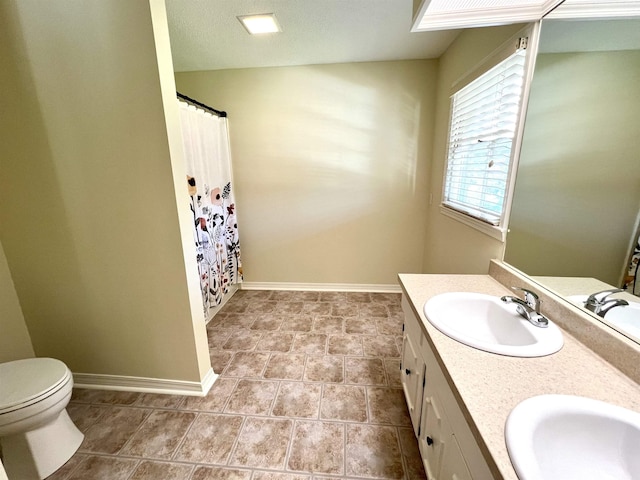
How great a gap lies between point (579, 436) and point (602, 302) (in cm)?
49

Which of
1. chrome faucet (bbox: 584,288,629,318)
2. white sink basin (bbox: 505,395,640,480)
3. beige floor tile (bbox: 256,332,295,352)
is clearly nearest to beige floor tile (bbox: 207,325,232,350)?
beige floor tile (bbox: 256,332,295,352)

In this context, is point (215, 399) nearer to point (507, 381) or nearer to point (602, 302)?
point (507, 381)

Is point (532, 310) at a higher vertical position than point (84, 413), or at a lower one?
higher

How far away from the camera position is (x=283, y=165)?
2.95 m

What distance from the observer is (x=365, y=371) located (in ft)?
6.31

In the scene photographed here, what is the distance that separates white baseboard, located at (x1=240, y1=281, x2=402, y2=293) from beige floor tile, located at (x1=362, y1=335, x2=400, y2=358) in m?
0.90

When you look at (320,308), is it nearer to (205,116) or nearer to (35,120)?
(205,116)

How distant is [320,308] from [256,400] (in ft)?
4.10

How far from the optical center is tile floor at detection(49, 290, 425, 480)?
51.4 inches

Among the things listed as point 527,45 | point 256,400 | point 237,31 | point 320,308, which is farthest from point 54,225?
point 527,45

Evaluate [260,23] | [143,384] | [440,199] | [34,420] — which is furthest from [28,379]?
[440,199]

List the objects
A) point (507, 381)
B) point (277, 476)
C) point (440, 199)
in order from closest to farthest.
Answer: point (507, 381), point (277, 476), point (440, 199)

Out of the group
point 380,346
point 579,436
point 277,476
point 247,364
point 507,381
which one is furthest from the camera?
→ point 380,346

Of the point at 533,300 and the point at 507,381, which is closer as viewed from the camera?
the point at 507,381
